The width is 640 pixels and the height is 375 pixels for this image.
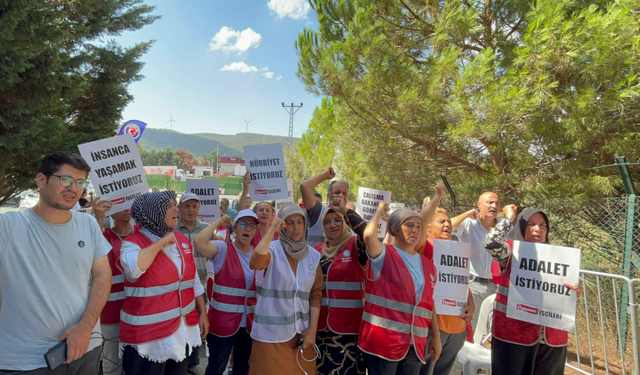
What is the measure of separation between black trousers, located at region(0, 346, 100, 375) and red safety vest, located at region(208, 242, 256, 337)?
0.93m

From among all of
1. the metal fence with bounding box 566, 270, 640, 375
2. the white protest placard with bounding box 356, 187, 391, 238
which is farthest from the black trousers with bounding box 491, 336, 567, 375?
the white protest placard with bounding box 356, 187, 391, 238

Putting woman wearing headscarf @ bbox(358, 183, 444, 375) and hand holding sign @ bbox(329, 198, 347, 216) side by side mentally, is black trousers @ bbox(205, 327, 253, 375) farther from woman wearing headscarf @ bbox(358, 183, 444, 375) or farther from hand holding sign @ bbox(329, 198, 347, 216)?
hand holding sign @ bbox(329, 198, 347, 216)

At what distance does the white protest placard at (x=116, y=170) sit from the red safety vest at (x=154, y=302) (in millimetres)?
1055

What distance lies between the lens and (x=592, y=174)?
4637 millimetres

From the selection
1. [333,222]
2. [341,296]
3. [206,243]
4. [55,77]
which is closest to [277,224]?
[333,222]

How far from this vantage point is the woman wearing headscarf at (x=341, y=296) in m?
2.59

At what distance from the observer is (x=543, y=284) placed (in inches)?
108

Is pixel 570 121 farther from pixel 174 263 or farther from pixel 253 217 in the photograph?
pixel 174 263

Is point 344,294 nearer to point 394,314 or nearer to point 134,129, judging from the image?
point 394,314

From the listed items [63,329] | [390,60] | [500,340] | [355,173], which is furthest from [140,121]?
[500,340]

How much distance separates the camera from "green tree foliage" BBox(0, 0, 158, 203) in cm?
530

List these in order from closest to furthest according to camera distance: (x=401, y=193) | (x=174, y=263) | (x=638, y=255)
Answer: (x=174, y=263), (x=638, y=255), (x=401, y=193)

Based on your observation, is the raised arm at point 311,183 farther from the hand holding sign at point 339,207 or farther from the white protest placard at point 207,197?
the white protest placard at point 207,197

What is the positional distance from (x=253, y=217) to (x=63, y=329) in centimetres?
156
